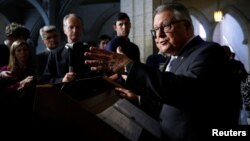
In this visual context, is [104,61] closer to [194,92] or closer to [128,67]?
[128,67]

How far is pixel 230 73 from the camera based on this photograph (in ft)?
6.07

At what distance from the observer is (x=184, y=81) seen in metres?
1.69

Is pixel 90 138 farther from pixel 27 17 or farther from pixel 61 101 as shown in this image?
pixel 27 17

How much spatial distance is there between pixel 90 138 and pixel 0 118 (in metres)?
0.43

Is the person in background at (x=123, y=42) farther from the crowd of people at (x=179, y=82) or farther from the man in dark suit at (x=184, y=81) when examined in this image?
the man in dark suit at (x=184, y=81)

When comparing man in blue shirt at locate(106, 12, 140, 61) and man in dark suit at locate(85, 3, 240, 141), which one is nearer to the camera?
man in dark suit at locate(85, 3, 240, 141)

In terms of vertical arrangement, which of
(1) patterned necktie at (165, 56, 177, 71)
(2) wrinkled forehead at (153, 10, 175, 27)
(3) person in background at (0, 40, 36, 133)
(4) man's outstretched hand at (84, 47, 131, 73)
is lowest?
(3) person in background at (0, 40, 36, 133)

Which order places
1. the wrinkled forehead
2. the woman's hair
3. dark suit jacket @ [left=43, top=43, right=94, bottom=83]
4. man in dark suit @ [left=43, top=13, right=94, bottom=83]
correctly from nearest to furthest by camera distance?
the wrinkled forehead < man in dark suit @ [left=43, top=13, right=94, bottom=83] < dark suit jacket @ [left=43, top=43, right=94, bottom=83] < the woman's hair

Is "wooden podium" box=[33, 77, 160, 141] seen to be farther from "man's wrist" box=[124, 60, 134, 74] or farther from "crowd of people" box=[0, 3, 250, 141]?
"man's wrist" box=[124, 60, 134, 74]

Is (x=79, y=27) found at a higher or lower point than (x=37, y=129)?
higher

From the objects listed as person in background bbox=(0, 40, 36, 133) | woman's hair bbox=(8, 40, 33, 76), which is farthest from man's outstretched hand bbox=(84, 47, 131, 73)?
woman's hair bbox=(8, 40, 33, 76)

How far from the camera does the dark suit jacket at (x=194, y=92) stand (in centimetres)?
168

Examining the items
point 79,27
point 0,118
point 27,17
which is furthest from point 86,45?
point 27,17

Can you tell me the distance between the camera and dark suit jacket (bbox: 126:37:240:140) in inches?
66.2
